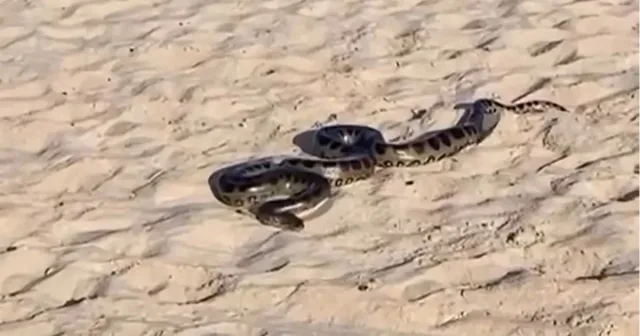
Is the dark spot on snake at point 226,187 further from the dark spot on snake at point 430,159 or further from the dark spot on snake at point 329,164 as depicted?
the dark spot on snake at point 430,159

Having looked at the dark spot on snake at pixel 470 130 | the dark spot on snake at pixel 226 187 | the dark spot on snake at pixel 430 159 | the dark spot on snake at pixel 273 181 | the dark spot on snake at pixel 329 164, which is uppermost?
the dark spot on snake at pixel 226 187

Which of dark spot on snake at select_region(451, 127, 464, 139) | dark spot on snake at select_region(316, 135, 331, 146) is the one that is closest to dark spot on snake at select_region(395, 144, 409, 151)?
dark spot on snake at select_region(451, 127, 464, 139)

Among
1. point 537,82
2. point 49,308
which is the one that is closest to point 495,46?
point 537,82

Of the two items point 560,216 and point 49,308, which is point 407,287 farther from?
point 49,308

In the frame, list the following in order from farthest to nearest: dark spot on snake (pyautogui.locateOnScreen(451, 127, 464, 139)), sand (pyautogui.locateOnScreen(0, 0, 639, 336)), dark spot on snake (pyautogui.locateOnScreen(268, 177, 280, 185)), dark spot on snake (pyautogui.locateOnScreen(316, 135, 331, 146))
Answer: dark spot on snake (pyautogui.locateOnScreen(316, 135, 331, 146)) → dark spot on snake (pyautogui.locateOnScreen(451, 127, 464, 139)) → dark spot on snake (pyautogui.locateOnScreen(268, 177, 280, 185)) → sand (pyautogui.locateOnScreen(0, 0, 639, 336))

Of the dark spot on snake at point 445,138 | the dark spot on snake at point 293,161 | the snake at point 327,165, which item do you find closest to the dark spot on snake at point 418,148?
the snake at point 327,165

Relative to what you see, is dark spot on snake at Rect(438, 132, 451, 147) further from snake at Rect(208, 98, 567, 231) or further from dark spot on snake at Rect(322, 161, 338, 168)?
dark spot on snake at Rect(322, 161, 338, 168)

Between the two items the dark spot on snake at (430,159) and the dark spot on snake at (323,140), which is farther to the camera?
the dark spot on snake at (323,140)
